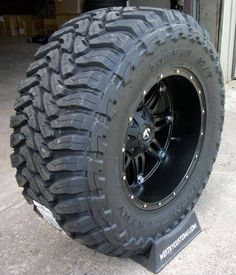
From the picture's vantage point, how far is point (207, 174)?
1.95 meters

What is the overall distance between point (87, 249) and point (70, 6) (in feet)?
17.7

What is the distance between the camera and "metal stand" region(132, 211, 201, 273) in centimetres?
170

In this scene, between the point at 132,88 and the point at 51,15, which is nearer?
the point at 132,88

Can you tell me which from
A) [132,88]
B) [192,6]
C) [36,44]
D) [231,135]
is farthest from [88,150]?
[36,44]

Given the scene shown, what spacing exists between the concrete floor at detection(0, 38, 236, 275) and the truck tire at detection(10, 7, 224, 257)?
0.18 metres

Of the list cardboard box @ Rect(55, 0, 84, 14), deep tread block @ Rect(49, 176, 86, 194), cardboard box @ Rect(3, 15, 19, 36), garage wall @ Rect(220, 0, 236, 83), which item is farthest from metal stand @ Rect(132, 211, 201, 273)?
cardboard box @ Rect(3, 15, 19, 36)

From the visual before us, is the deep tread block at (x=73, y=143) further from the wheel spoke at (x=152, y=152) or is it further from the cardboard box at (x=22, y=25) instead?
the cardboard box at (x=22, y=25)

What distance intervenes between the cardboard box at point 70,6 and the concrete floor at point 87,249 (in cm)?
444

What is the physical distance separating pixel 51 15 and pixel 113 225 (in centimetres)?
762

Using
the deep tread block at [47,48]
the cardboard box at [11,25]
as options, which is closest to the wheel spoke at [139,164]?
the deep tread block at [47,48]

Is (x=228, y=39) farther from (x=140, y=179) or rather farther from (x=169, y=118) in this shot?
(x=140, y=179)

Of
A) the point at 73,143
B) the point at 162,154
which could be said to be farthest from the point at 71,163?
the point at 162,154

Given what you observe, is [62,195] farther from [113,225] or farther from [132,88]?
[132,88]

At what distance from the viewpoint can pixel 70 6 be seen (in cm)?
650
